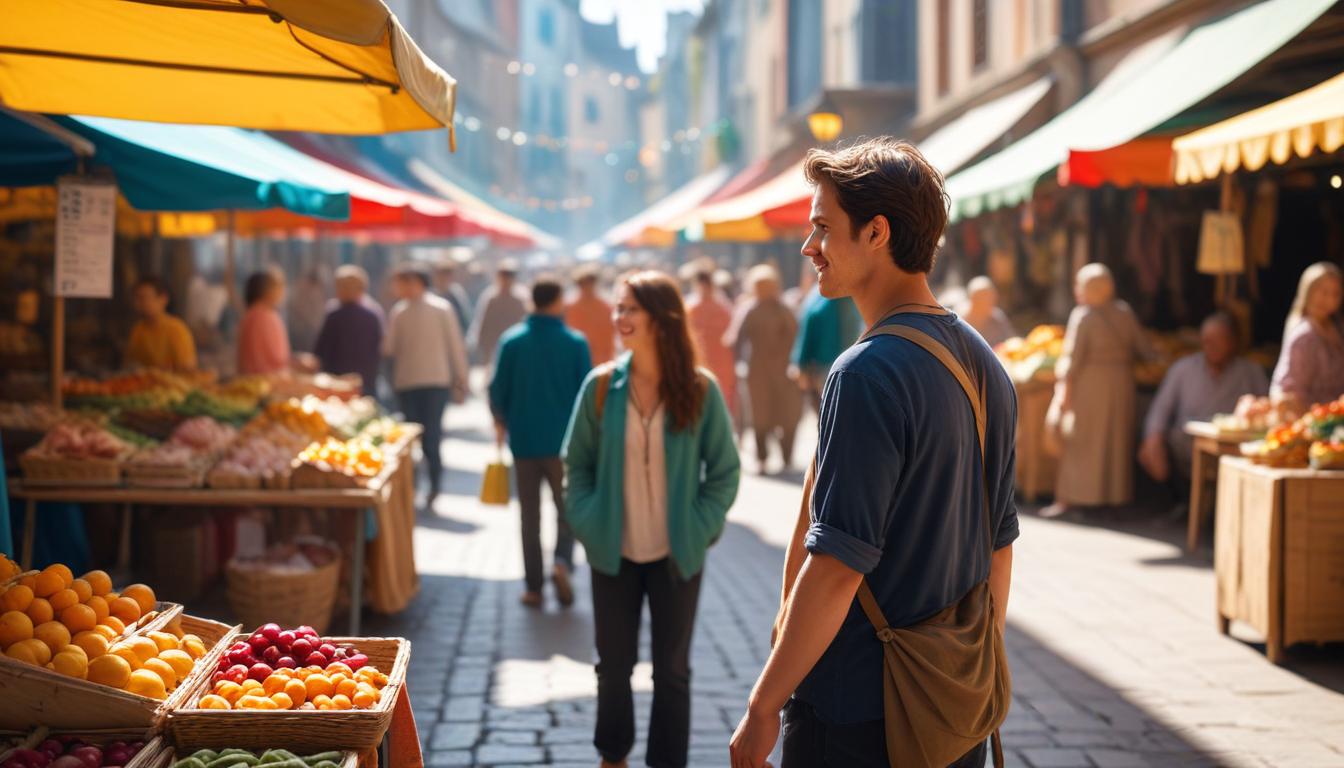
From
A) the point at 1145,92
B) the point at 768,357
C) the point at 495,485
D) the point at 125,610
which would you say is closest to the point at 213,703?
the point at 125,610

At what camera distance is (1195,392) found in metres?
11.0

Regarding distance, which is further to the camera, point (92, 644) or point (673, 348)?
point (673, 348)

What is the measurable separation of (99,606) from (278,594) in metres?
3.49

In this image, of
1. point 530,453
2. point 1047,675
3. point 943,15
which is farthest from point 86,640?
point 943,15

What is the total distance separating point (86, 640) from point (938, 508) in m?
2.17

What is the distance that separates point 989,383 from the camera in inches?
116

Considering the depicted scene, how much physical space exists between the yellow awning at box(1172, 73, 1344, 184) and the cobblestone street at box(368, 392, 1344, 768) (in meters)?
2.51

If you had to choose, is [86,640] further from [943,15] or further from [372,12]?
[943,15]

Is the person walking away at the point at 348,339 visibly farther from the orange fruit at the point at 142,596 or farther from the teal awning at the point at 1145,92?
the orange fruit at the point at 142,596

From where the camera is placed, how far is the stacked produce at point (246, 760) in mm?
3273

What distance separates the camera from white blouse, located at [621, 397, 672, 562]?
527 cm

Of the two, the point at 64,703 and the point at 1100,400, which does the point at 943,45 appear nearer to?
the point at 1100,400

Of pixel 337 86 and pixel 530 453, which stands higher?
pixel 337 86

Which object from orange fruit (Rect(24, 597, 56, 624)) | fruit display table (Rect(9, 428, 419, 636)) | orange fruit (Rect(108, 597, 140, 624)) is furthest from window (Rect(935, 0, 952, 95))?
orange fruit (Rect(24, 597, 56, 624))
